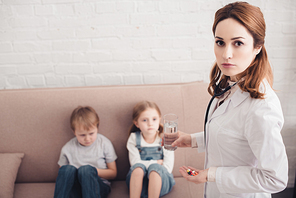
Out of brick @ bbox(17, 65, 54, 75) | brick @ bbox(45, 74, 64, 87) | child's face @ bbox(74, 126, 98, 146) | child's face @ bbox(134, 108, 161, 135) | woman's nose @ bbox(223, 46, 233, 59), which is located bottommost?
child's face @ bbox(74, 126, 98, 146)

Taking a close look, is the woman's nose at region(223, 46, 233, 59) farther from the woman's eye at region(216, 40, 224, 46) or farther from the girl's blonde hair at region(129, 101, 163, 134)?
the girl's blonde hair at region(129, 101, 163, 134)

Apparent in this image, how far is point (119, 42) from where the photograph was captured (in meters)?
1.84

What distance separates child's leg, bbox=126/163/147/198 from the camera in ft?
4.74

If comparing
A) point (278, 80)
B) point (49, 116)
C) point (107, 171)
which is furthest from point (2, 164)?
point (278, 80)

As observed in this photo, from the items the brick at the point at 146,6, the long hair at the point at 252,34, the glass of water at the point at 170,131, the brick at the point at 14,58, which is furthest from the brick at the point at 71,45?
the long hair at the point at 252,34

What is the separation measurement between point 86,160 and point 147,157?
17.1 inches

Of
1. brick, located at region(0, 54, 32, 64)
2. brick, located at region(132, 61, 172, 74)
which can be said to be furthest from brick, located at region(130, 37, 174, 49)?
brick, located at region(0, 54, 32, 64)

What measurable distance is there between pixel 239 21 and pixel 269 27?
119cm

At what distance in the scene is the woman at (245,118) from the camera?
814 millimetres

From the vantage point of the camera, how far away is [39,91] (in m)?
1.74

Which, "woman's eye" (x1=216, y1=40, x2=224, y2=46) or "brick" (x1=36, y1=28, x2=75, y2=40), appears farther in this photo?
"brick" (x1=36, y1=28, x2=75, y2=40)

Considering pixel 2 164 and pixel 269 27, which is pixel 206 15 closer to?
pixel 269 27

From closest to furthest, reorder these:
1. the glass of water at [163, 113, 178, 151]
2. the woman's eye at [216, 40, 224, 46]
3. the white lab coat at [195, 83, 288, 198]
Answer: the white lab coat at [195, 83, 288, 198]
the woman's eye at [216, 40, 224, 46]
the glass of water at [163, 113, 178, 151]

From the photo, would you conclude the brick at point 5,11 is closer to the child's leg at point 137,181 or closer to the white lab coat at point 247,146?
the child's leg at point 137,181
